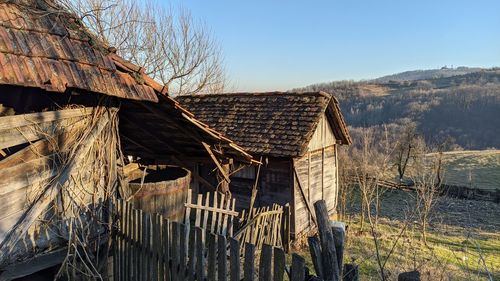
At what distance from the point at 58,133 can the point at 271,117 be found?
868cm

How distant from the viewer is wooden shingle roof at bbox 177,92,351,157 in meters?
11.0

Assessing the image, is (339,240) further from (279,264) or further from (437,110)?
(437,110)

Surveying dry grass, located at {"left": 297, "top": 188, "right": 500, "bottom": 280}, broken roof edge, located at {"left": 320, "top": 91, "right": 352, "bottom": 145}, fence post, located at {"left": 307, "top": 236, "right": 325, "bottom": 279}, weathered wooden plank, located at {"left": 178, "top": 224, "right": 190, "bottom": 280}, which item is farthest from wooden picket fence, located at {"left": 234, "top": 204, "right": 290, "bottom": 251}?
fence post, located at {"left": 307, "top": 236, "right": 325, "bottom": 279}

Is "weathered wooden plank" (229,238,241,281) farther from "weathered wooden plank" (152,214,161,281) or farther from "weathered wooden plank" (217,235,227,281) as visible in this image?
"weathered wooden plank" (152,214,161,281)

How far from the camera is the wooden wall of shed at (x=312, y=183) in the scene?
11.2 m

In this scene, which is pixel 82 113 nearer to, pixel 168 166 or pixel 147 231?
pixel 147 231

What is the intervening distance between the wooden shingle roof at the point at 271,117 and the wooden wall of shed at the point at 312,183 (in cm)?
73

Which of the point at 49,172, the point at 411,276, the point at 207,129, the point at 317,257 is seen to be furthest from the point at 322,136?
the point at 411,276

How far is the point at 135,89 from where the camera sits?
4.24 metres

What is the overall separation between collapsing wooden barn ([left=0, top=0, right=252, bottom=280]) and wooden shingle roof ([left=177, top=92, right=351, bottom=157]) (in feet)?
19.8

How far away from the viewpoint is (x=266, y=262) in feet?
9.96

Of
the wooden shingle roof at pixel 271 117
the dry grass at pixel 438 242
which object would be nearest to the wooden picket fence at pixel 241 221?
the dry grass at pixel 438 242

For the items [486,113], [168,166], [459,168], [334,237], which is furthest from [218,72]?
[486,113]

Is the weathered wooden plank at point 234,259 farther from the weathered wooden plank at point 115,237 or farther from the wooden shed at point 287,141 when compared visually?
the wooden shed at point 287,141
